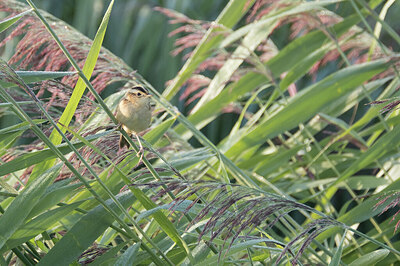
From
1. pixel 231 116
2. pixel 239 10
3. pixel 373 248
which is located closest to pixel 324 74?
pixel 231 116

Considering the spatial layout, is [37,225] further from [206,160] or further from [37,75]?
[206,160]

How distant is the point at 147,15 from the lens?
134 inches

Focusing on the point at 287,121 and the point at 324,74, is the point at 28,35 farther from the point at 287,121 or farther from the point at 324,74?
the point at 324,74

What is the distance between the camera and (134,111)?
1305 mm

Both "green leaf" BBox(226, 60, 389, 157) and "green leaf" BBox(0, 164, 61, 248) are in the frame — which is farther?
"green leaf" BBox(226, 60, 389, 157)

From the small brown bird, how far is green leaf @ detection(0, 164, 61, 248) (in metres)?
0.26

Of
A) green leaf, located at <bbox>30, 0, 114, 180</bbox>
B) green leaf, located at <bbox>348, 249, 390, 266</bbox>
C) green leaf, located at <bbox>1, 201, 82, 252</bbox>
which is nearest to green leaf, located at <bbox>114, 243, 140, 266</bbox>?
green leaf, located at <bbox>1, 201, 82, 252</bbox>

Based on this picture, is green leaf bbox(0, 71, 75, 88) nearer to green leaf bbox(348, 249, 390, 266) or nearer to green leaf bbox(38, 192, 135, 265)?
green leaf bbox(38, 192, 135, 265)

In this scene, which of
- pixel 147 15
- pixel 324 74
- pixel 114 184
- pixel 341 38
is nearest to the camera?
pixel 114 184

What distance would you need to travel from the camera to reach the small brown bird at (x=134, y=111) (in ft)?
4.24

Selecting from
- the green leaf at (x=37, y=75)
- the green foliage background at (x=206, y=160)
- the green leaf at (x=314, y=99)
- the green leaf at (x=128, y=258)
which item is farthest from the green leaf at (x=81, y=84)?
the green leaf at (x=314, y=99)

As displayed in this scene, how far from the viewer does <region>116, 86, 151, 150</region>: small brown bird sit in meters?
1.29

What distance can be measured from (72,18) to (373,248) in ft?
8.99

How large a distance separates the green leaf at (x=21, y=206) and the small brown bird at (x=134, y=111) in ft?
0.85
